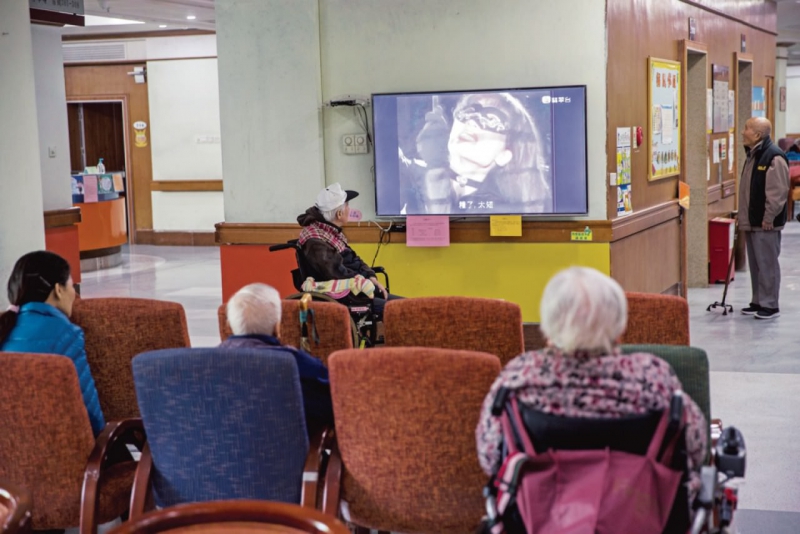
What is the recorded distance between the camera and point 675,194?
855 cm

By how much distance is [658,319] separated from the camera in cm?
359

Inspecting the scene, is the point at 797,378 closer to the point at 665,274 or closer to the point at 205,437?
the point at 665,274

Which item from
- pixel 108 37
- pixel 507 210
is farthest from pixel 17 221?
pixel 108 37

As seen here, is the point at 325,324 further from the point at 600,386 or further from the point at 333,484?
the point at 600,386

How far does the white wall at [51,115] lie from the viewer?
396 inches

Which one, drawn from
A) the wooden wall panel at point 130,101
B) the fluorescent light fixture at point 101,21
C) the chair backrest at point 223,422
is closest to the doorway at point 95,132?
the wooden wall panel at point 130,101

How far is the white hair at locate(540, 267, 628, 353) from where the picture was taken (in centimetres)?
238

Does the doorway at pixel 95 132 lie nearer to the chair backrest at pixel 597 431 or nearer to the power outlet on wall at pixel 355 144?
the power outlet on wall at pixel 355 144

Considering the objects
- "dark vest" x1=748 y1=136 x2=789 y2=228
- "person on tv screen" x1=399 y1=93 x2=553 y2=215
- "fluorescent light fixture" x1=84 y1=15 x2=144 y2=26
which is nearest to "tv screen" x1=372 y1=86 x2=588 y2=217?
"person on tv screen" x1=399 y1=93 x2=553 y2=215

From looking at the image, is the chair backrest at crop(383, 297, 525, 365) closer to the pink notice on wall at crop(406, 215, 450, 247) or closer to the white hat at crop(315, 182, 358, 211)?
the white hat at crop(315, 182, 358, 211)

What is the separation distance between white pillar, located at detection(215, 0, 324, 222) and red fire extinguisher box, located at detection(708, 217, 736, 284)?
433cm

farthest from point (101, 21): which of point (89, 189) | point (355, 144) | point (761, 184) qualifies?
point (761, 184)

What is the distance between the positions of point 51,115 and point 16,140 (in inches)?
155

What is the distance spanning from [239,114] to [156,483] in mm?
4473
